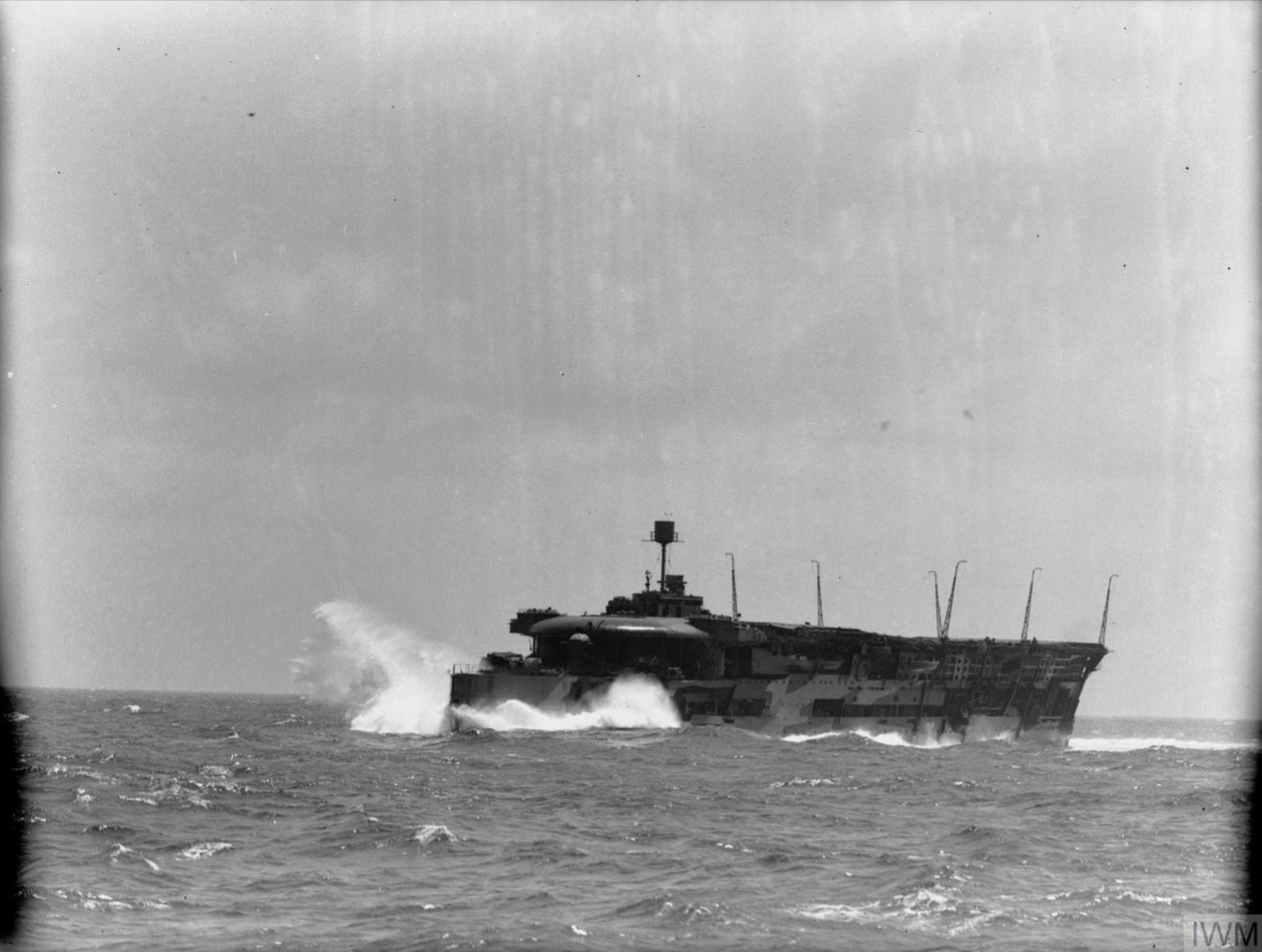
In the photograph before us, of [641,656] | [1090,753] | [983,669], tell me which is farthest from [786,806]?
[983,669]

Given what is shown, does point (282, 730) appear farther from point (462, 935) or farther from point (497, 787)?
point (462, 935)

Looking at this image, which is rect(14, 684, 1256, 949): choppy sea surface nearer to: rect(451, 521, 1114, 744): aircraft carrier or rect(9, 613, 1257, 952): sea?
rect(9, 613, 1257, 952): sea

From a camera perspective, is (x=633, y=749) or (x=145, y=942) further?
(x=633, y=749)

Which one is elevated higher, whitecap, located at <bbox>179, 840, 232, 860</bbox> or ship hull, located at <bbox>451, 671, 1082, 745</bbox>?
whitecap, located at <bbox>179, 840, 232, 860</bbox>

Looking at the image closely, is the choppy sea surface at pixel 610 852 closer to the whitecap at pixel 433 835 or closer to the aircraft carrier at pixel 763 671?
the whitecap at pixel 433 835

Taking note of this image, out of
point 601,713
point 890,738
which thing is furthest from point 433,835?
point 890,738

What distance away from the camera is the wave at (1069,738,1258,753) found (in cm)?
8419

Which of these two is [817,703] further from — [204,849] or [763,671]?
[204,849]

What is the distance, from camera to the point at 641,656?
67688 mm

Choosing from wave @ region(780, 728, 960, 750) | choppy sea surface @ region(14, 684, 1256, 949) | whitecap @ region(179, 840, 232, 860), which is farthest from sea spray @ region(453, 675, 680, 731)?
whitecap @ region(179, 840, 232, 860)

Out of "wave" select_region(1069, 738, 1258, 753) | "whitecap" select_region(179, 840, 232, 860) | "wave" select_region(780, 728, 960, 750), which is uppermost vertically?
"whitecap" select_region(179, 840, 232, 860)

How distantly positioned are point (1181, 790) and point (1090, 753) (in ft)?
96.6

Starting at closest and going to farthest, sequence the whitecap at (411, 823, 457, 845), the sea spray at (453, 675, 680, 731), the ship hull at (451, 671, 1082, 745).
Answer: the whitecap at (411, 823, 457, 845) < the sea spray at (453, 675, 680, 731) < the ship hull at (451, 671, 1082, 745)

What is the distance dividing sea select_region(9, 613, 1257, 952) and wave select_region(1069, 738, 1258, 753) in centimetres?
3007
